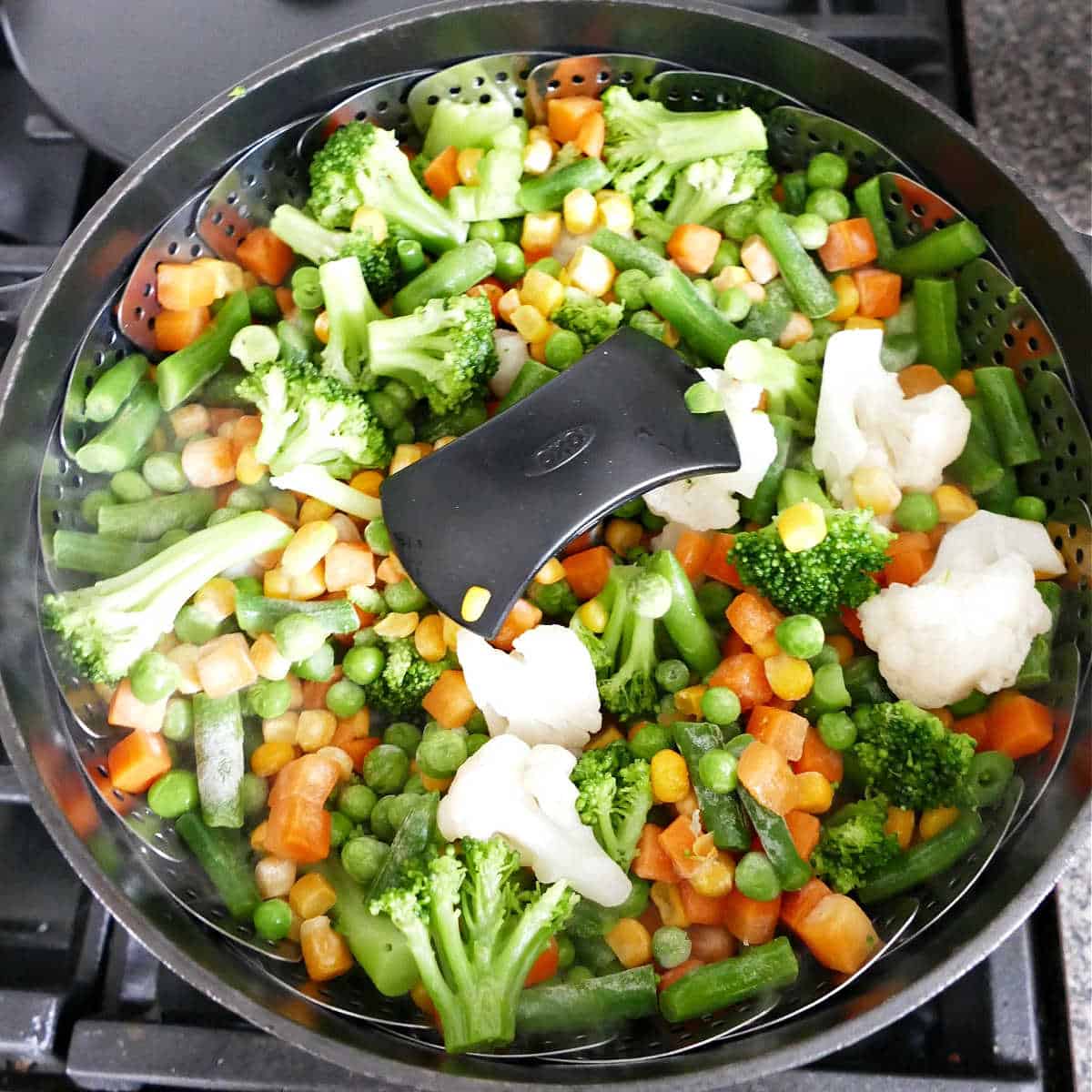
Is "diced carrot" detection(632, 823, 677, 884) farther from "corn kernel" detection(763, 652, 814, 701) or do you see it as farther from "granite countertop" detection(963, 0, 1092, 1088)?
"granite countertop" detection(963, 0, 1092, 1088)

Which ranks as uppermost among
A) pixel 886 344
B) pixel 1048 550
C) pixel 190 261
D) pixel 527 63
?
pixel 527 63

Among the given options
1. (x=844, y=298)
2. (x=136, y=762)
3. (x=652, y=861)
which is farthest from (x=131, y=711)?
(x=844, y=298)

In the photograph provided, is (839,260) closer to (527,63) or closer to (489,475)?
(527,63)

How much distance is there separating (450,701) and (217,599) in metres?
0.43

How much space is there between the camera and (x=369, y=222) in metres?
1.84

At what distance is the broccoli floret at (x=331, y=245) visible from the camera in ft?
6.03

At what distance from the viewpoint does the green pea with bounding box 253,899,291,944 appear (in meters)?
1.57

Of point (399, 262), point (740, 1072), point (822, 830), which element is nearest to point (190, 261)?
point (399, 262)

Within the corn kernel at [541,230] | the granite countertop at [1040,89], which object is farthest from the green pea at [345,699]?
the granite countertop at [1040,89]

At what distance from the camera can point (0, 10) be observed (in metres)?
2.12

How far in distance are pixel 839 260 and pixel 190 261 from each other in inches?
45.6

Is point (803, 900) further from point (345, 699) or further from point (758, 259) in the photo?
point (758, 259)

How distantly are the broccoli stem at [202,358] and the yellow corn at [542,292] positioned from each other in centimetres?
51

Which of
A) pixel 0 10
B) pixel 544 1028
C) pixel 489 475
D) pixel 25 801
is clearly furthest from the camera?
pixel 0 10
